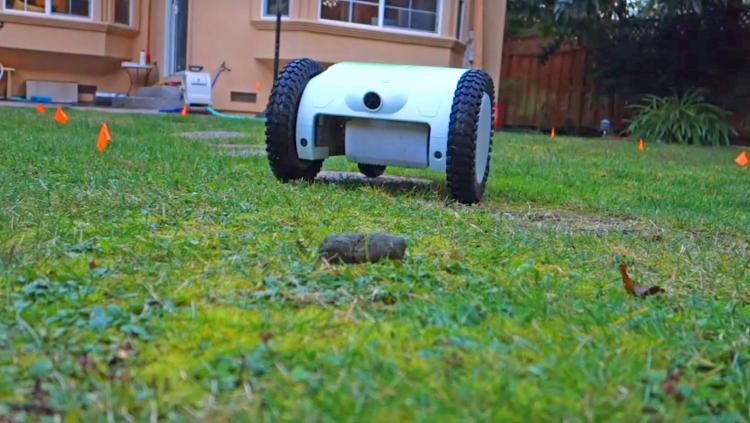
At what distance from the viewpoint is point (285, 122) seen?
4539mm

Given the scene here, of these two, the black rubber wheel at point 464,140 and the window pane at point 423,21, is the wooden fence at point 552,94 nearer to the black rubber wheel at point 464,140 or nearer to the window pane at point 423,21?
the window pane at point 423,21

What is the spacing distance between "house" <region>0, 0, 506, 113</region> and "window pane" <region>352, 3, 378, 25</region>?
17 millimetres

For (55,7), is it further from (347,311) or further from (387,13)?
(347,311)

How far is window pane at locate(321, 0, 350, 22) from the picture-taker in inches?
530

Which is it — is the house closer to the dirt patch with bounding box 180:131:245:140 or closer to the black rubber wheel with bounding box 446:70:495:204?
the dirt patch with bounding box 180:131:245:140

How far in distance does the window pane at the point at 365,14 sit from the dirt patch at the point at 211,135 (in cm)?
538

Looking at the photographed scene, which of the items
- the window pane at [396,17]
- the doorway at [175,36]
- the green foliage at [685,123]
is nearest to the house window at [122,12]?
the doorway at [175,36]

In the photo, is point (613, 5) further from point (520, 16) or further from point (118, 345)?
point (118, 345)

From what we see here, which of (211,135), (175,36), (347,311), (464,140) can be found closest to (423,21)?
(175,36)

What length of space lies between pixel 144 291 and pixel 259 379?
2.32 ft

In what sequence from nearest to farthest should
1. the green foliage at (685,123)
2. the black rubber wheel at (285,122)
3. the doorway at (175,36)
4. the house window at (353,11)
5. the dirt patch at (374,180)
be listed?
the black rubber wheel at (285,122), the dirt patch at (374,180), the house window at (353,11), the doorway at (175,36), the green foliage at (685,123)

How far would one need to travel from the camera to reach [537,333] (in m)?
1.98

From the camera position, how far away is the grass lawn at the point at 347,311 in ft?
5.09

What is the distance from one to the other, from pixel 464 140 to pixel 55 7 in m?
11.9
